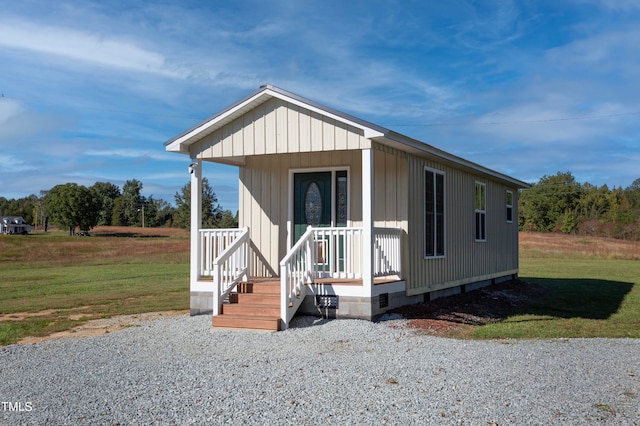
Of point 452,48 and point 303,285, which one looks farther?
point 452,48

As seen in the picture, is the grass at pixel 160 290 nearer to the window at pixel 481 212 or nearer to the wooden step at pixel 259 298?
the window at pixel 481 212

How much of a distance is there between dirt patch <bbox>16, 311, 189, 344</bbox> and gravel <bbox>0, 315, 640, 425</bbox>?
32.1 inches

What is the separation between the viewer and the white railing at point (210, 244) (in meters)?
10.4

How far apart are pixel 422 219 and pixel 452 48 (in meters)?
13.0

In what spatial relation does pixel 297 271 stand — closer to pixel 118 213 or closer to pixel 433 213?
pixel 433 213

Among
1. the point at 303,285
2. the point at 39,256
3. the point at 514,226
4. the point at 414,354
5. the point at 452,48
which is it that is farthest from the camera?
the point at 39,256

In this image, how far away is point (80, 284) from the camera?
19.0 m

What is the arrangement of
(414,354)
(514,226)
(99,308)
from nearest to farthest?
(414,354), (99,308), (514,226)

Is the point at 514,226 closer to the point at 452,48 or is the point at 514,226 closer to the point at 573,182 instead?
the point at 452,48

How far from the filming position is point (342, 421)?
15.7 feet

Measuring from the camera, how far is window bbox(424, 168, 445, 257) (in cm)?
1154

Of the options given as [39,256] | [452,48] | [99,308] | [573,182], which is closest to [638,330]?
[99,308]

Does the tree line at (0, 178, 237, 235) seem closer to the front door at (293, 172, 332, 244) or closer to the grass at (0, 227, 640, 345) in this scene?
the grass at (0, 227, 640, 345)

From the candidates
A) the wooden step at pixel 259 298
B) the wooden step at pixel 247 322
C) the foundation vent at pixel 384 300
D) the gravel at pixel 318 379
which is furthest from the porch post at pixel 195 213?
the foundation vent at pixel 384 300
